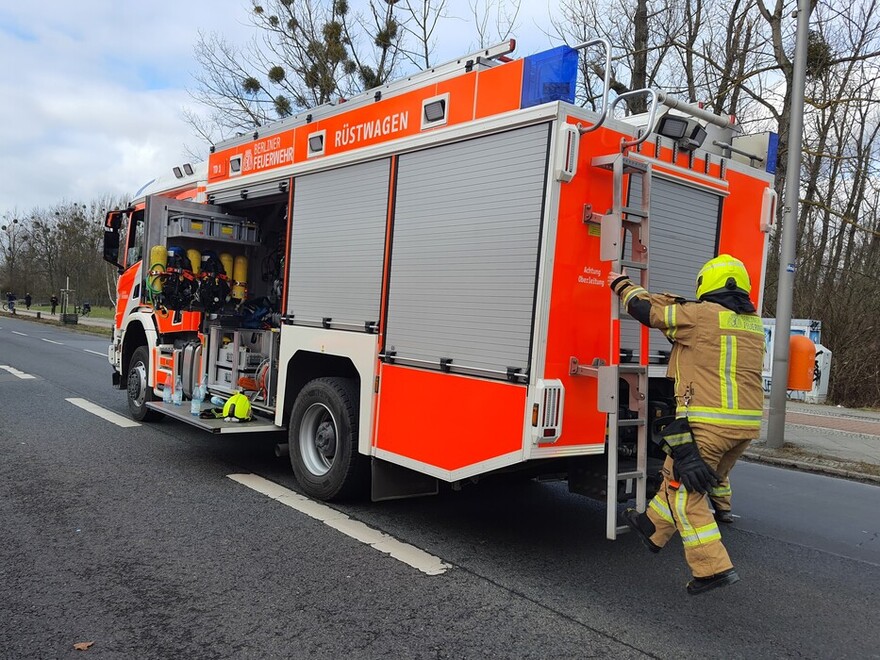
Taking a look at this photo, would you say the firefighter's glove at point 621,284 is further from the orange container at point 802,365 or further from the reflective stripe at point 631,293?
the orange container at point 802,365

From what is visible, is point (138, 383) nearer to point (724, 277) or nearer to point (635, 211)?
point (635, 211)

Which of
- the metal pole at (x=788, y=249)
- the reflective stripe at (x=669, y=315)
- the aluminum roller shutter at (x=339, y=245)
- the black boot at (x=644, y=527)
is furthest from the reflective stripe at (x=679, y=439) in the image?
the metal pole at (x=788, y=249)

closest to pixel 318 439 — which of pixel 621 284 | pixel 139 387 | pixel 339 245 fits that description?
pixel 339 245

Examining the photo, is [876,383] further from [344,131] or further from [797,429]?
[344,131]

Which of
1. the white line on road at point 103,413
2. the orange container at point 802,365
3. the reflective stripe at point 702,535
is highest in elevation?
the orange container at point 802,365

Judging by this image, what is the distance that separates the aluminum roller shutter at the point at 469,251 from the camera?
4109 mm

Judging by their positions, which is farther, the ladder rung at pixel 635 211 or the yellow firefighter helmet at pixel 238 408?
the yellow firefighter helmet at pixel 238 408

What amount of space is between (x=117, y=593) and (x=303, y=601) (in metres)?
0.97

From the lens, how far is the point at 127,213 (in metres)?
8.82

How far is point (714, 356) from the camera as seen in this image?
Result: 12.6 feet

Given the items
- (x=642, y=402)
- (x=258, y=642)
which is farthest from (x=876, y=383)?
(x=258, y=642)

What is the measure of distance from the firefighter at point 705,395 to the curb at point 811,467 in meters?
5.01

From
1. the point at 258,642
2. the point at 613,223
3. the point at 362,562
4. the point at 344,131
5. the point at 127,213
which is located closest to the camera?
the point at 258,642

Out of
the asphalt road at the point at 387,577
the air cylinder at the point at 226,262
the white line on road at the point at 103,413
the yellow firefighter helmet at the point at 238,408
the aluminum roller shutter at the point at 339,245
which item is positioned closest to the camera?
the asphalt road at the point at 387,577
